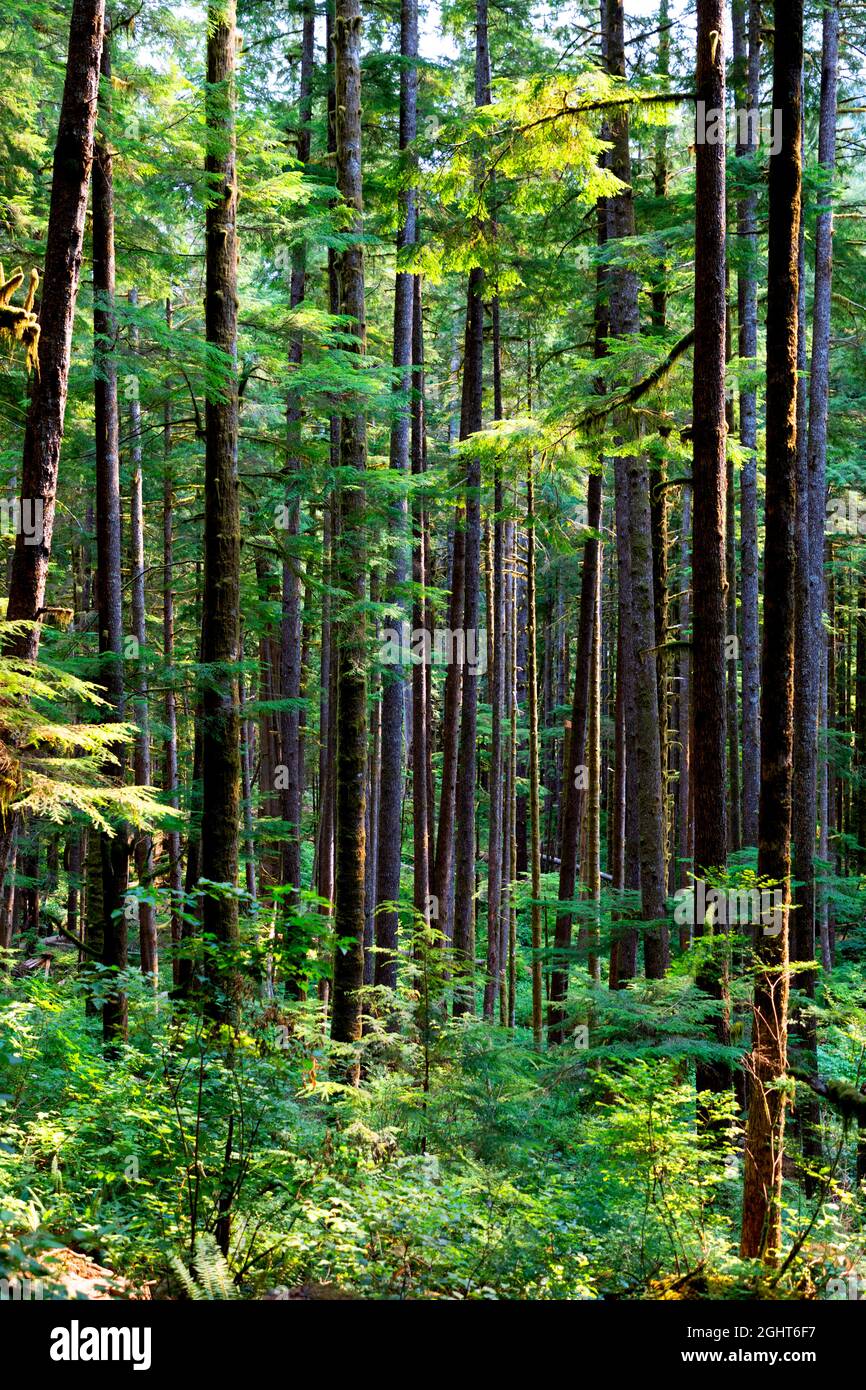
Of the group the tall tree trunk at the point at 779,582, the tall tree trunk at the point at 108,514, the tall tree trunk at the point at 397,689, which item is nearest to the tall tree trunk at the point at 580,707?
the tall tree trunk at the point at 397,689

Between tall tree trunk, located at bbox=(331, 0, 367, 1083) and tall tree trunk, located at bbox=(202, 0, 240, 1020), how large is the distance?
3.53ft

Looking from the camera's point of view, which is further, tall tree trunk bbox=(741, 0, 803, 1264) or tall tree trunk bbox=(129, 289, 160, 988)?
tall tree trunk bbox=(129, 289, 160, 988)

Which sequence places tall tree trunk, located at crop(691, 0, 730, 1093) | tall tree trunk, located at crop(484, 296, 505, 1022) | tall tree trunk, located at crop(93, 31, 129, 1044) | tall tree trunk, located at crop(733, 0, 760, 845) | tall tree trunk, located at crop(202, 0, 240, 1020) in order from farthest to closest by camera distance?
1. tall tree trunk, located at crop(484, 296, 505, 1022)
2. tall tree trunk, located at crop(733, 0, 760, 845)
3. tall tree trunk, located at crop(93, 31, 129, 1044)
4. tall tree trunk, located at crop(202, 0, 240, 1020)
5. tall tree trunk, located at crop(691, 0, 730, 1093)

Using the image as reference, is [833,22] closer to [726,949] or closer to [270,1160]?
[726,949]

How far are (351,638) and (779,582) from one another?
417 centimetres

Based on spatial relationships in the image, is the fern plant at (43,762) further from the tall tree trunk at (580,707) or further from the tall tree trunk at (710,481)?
the tall tree trunk at (580,707)

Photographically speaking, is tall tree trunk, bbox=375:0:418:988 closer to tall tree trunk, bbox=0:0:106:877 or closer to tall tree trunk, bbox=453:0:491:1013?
tall tree trunk, bbox=453:0:491:1013

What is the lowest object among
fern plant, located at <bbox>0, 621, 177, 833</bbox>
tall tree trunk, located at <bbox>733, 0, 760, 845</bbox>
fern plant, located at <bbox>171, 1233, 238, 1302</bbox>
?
fern plant, located at <bbox>171, 1233, 238, 1302</bbox>

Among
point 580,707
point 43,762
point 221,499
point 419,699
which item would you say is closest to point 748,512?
point 580,707

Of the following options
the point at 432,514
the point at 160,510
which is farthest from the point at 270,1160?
the point at 432,514

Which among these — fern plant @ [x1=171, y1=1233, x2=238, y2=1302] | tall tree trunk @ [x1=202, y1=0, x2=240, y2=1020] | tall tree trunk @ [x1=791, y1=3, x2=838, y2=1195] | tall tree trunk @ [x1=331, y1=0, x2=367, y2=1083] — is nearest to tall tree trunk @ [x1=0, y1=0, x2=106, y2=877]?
tall tree trunk @ [x1=202, y1=0, x2=240, y2=1020]

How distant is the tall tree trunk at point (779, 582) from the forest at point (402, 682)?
0.03 metres

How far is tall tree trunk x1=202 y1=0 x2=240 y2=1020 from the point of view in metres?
8.98
